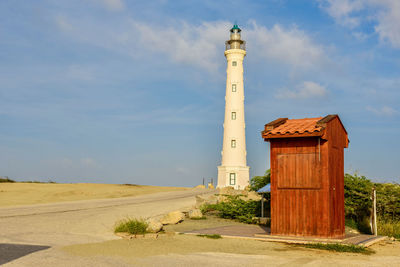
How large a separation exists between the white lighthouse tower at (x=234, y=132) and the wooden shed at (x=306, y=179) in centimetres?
3059

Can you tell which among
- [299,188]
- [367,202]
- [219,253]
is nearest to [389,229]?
[367,202]

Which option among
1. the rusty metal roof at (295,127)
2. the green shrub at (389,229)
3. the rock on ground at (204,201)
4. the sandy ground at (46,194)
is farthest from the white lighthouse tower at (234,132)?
the rusty metal roof at (295,127)

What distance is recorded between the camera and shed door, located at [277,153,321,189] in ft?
44.3

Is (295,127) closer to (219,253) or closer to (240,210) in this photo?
(219,253)

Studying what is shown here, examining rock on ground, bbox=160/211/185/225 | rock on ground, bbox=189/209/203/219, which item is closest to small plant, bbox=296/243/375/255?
rock on ground, bbox=160/211/185/225

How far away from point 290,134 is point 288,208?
8.10 ft

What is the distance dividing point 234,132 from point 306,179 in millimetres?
31683

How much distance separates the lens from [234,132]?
45.2 m

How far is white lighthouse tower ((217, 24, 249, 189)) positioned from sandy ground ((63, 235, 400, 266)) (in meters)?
32.0

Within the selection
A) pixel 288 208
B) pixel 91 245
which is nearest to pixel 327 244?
pixel 288 208

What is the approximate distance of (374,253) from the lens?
11484 mm

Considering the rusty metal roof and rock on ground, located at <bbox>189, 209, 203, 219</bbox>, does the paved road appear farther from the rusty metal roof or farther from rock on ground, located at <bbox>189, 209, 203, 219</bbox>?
the rusty metal roof

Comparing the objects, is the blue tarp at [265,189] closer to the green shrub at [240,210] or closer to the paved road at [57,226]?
the green shrub at [240,210]

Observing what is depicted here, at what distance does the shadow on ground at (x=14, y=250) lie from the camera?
934 centimetres
